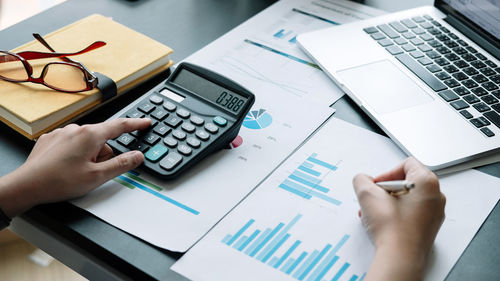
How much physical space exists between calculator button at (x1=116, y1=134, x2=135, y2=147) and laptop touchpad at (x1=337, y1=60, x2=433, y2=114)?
35cm

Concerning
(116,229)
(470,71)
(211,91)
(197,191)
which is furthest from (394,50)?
(116,229)

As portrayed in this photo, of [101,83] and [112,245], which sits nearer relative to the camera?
[112,245]

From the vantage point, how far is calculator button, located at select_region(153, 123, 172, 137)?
0.69 meters

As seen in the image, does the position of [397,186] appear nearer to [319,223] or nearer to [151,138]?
[319,223]

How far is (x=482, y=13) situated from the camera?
33.4 inches

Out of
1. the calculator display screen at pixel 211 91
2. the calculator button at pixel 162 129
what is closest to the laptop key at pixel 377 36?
the calculator display screen at pixel 211 91

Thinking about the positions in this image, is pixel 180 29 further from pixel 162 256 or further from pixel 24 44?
pixel 162 256

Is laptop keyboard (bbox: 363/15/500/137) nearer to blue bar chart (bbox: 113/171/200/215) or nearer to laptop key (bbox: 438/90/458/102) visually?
laptop key (bbox: 438/90/458/102)

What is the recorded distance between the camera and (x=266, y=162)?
69 cm

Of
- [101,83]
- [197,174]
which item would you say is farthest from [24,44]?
[197,174]

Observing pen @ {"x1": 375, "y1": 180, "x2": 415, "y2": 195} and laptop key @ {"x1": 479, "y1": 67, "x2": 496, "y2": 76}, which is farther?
laptop key @ {"x1": 479, "y1": 67, "x2": 496, "y2": 76}

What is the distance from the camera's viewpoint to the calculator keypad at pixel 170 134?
2.17ft

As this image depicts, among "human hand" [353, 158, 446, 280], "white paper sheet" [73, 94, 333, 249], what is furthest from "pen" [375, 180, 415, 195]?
"white paper sheet" [73, 94, 333, 249]

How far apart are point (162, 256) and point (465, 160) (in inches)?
16.5
